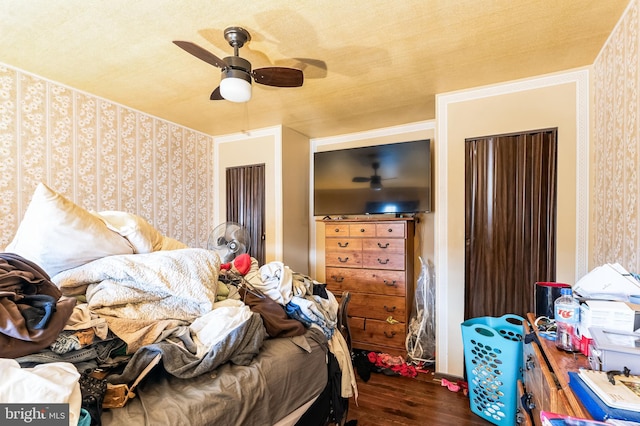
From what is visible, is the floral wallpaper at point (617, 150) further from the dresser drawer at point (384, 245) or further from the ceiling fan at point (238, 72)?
the ceiling fan at point (238, 72)

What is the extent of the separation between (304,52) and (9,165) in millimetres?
2208

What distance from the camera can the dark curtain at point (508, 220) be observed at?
7.20 ft

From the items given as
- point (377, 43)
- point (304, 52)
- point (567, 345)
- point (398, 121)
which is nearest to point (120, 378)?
point (567, 345)

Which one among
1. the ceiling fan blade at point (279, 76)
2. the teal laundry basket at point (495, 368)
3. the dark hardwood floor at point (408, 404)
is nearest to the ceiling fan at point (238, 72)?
the ceiling fan blade at point (279, 76)

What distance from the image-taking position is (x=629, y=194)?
1.45 metres

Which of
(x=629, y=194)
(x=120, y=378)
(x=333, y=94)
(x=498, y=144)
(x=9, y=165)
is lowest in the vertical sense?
(x=120, y=378)

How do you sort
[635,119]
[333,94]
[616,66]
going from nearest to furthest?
[635,119]
[616,66]
[333,94]

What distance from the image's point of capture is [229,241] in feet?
9.18

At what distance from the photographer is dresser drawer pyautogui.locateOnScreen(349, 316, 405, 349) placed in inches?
107

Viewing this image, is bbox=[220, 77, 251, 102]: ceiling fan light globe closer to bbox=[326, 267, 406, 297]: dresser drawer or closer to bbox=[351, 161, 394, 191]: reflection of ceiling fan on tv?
bbox=[351, 161, 394, 191]: reflection of ceiling fan on tv

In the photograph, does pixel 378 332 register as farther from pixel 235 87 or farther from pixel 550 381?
pixel 235 87

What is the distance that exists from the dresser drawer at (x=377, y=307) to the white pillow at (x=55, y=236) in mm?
2272

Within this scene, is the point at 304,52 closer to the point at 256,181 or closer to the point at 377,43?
the point at 377,43

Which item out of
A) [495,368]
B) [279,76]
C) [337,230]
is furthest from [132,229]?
[495,368]
